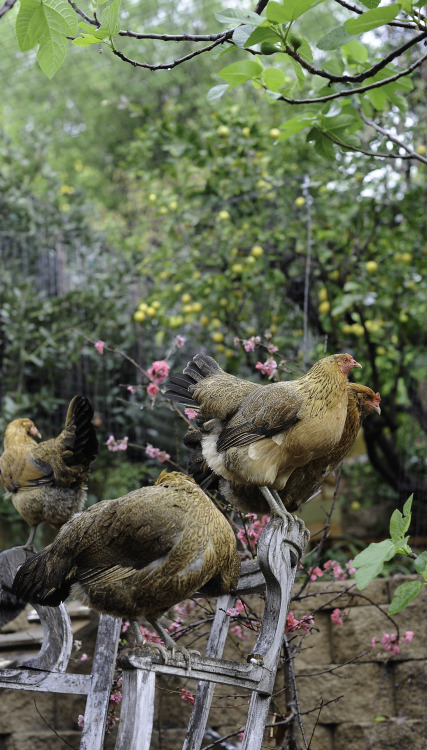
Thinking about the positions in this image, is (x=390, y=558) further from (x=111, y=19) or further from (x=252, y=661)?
(x=111, y=19)

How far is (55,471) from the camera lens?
291cm

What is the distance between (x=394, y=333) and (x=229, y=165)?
1.64 meters

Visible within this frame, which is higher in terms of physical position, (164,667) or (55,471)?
(55,471)

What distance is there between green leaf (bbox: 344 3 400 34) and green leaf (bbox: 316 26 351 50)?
109 millimetres

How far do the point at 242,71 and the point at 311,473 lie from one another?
1227 millimetres

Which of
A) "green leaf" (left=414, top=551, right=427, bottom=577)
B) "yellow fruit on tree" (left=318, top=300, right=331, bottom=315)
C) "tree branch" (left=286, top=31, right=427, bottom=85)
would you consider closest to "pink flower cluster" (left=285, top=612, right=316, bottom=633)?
"green leaf" (left=414, top=551, right=427, bottom=577)

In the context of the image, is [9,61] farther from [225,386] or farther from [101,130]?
[225,386]

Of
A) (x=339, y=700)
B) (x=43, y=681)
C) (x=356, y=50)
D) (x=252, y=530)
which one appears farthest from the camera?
(x=339, y=700)

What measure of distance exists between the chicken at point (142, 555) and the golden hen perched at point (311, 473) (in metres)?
0.46

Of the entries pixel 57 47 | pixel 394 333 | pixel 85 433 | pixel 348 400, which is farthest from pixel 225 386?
pixel 394 333

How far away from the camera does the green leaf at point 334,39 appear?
1888mm

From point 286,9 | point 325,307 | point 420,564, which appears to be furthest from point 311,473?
point 325,307

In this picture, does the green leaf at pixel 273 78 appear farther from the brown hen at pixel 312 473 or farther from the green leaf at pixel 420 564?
the green leaf at pixel 420 564

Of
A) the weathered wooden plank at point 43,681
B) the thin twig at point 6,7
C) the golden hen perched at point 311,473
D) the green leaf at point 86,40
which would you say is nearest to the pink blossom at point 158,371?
the golden hen perched at point 311,473
